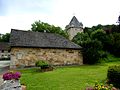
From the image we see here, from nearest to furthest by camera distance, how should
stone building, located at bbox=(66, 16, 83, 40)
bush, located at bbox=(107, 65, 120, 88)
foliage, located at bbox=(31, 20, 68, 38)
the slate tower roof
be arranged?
bush, located at bbox=(107, 65, 120, 88), the slate tower roof, foliage, located at bbox=(31, 20, 68, 38), stone building, located at bbox=(66, 16, 83, 40)

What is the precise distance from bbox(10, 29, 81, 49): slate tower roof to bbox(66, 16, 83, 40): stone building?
38.7 metres

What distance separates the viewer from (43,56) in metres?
32.7

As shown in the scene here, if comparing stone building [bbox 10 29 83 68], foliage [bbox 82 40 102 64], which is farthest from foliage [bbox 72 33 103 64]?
stone building [bbox 10 29 83 68]

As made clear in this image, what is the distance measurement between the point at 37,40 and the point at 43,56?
299 centimetres

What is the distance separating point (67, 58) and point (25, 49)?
722cm

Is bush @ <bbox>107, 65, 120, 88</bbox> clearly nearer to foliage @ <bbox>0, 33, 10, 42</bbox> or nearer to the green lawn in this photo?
the green lawn

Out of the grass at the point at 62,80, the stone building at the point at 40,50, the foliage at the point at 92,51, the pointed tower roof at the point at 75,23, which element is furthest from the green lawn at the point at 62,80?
the pointed tower roof at the point at 75,23

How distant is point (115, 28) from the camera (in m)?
49.6

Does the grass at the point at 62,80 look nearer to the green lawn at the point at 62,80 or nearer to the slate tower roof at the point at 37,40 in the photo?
the green lawn at the point at 62,80

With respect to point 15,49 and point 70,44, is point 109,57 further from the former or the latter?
point 15,49

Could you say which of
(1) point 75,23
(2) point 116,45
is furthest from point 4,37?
(2) point 116,45

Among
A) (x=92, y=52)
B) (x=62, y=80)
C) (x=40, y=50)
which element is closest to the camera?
(x=62, y=80)

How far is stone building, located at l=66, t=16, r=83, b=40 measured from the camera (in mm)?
75625

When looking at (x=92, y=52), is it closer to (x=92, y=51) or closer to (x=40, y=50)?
(x=92, y=51)
